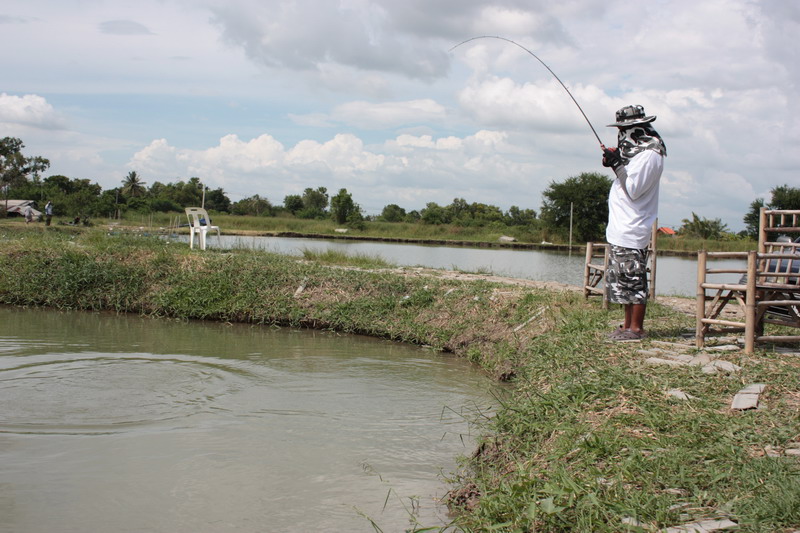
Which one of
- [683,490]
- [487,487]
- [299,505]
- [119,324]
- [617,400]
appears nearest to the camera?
→ [683,490]

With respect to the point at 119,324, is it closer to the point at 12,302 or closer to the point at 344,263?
the point at 12,302

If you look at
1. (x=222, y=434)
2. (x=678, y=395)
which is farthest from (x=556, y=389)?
(x=222, y=434)

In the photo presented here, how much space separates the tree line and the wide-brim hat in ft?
110

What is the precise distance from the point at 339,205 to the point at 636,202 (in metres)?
44.3

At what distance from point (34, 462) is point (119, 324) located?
4.50 metres

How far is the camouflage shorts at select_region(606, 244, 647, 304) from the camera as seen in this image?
194 inches

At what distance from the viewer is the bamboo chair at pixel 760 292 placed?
14.6 ft

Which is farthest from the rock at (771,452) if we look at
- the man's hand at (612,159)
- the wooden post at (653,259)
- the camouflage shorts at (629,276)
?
the wooden post at (653,259)

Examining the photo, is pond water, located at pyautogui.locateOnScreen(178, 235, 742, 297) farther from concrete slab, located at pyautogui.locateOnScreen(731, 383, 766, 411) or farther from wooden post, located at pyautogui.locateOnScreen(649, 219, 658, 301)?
concrete slab, located at pyautogui.locateOnScreen(731, 383, 766, 411)

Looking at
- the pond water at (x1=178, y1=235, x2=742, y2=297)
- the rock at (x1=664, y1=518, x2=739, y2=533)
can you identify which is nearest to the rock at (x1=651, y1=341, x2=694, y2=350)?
the rock at (x1=664, y1=518, x2=739, y2=533)

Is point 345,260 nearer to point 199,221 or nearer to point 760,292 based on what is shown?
point 199,221

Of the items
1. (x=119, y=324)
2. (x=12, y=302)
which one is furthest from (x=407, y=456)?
(x=12, y=302)

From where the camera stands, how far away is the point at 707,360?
14.1 ft

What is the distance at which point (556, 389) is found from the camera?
12.8 ft
